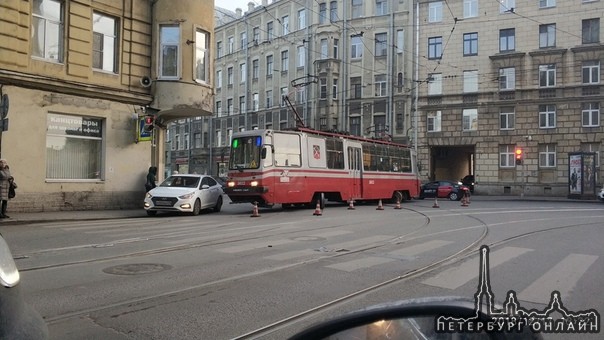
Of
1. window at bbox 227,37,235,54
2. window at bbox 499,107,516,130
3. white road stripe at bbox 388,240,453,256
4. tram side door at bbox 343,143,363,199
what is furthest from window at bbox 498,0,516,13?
white road stripe at bbox 388,240,453,256

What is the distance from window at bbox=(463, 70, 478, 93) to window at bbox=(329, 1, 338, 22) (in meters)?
13.3

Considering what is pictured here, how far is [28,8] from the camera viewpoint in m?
16.6

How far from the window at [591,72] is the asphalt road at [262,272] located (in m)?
28.6

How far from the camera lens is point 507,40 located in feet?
130

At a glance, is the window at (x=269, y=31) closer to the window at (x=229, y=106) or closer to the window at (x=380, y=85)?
the window at (x=229, y=106)

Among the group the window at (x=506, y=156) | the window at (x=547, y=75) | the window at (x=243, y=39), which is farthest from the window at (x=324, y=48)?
the window at (x=547, y=75)

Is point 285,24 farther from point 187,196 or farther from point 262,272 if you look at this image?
point 262,272

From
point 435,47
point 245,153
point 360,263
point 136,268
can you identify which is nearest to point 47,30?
point 245,153

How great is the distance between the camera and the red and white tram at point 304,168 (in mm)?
19078

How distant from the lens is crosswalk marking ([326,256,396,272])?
791 cm

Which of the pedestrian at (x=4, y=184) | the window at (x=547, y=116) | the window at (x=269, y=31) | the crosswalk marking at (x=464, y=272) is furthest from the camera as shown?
the window at (x=269, y=31)

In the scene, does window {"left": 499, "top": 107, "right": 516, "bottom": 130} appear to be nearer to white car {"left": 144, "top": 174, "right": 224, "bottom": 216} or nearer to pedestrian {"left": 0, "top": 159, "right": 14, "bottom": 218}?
white car {"left": 144, "top": 174, "right": 224, "bottom": 216}

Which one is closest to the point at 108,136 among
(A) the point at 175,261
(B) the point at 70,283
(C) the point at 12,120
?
(C) the point at 12,120

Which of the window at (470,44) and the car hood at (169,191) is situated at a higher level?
the window at (470,44)
